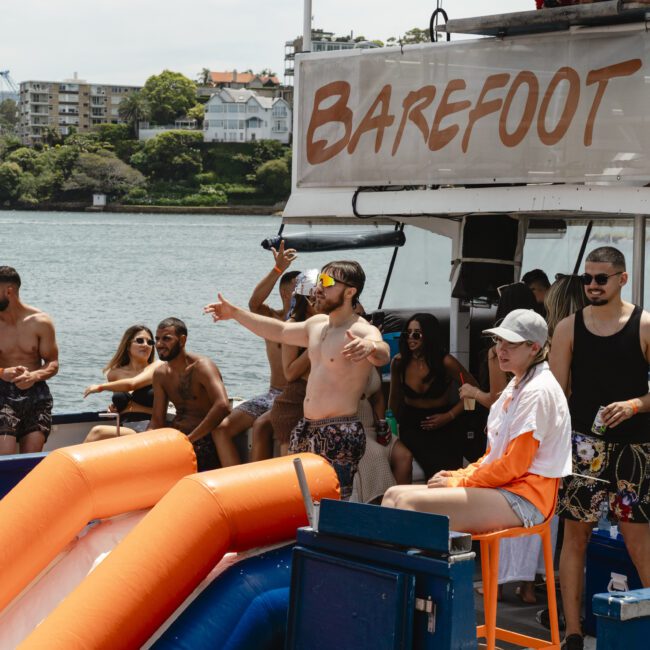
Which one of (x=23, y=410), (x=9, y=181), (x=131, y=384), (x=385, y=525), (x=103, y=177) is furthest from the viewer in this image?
(x=103, y=177)

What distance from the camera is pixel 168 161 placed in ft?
344

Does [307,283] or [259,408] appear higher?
[307,283]

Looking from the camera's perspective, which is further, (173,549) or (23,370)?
(23,370)

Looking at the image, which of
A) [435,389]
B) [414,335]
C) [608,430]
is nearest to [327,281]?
[414,335]

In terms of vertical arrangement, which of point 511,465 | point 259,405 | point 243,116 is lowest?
point 259,405

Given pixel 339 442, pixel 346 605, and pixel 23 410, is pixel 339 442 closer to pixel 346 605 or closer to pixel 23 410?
pixel 346 605

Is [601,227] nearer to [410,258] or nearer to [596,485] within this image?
[410,258]

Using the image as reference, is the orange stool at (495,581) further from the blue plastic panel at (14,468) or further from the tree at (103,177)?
the tree at (103,177)

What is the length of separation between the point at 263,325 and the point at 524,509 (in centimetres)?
227

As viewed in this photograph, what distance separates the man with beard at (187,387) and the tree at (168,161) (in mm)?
97131

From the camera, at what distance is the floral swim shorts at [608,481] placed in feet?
17.7

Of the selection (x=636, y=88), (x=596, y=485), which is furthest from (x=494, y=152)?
(x=596, y=485)

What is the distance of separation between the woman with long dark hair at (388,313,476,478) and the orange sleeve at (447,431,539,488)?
2333mm

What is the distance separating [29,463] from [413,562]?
3148mm
